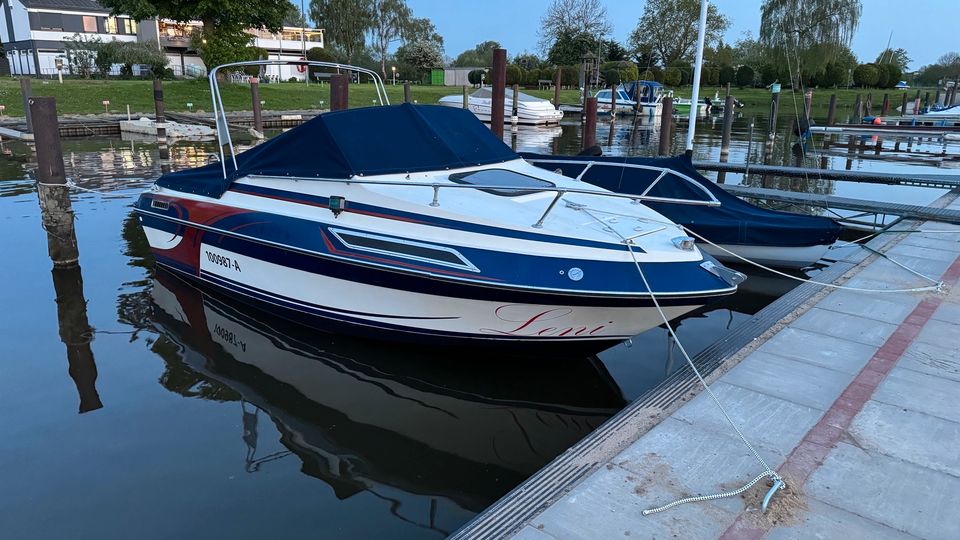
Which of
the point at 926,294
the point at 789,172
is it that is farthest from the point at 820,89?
the point at 926,294

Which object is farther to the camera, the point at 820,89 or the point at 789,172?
the point at 820,89

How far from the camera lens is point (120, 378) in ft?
18.8

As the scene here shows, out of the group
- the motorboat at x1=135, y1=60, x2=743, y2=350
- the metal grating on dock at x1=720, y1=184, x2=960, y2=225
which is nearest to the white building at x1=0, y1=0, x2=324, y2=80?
the metal grating on dock at x1=720, y1=184, x2=960, y2=225

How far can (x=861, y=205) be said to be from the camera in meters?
10.7

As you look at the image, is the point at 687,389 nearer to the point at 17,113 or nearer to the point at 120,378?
the point at 120,378

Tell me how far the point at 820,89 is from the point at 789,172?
49.9 metres

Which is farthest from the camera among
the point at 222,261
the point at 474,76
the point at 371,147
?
the point at 474,76

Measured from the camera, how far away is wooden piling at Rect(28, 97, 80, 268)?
26.8ft

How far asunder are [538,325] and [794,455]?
6.91 ft

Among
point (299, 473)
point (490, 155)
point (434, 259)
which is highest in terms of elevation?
point (490, 155)

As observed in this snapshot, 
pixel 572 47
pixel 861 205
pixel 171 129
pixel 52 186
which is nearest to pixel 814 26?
pixel 861 205

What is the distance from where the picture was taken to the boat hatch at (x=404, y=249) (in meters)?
5.09

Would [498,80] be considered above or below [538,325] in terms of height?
above

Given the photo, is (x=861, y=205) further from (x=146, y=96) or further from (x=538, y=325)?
(x=146, y=96)
